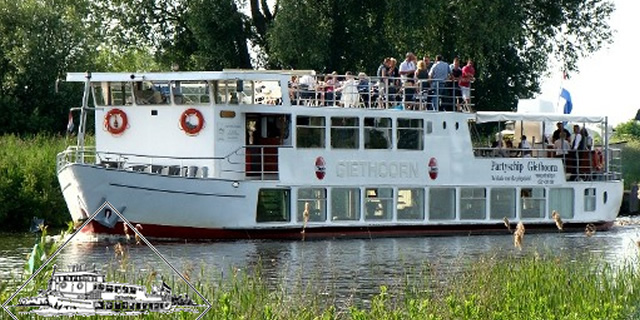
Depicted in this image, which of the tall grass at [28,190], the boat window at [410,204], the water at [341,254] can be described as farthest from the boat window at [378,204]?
the tall grass at [28,190]

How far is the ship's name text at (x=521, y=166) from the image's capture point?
1406 inches

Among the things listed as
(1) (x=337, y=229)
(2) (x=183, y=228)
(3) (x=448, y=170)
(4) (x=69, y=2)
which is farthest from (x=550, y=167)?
(4) (x=69, y=2)

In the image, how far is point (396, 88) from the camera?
113 ft

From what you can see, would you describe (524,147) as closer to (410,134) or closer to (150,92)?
(410,134)

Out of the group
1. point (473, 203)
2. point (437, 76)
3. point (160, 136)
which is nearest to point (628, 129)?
point (473, 203)

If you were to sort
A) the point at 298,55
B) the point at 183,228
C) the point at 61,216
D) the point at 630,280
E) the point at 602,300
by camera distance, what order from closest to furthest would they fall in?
1. the point at 602,300
2. the point at 630,280
3. the point at 183,228
4. the point at 61,216
5. the point at 298,55

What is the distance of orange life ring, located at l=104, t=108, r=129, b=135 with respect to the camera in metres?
32.4

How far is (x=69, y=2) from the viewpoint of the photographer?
52500mm

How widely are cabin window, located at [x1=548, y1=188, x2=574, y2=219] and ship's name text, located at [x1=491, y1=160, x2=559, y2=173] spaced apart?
57cm

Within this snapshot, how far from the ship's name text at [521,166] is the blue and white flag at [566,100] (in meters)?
4.42

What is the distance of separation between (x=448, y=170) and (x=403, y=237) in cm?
198

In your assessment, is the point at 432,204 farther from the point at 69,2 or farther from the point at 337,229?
the point at 69,2

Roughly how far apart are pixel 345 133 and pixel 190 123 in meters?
3.54

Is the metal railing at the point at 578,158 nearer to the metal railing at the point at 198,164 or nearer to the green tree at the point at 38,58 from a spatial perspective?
the metal railing at the point at 198,164
